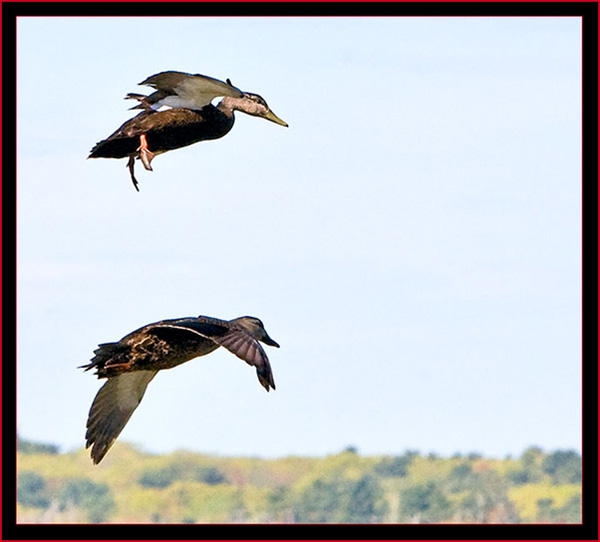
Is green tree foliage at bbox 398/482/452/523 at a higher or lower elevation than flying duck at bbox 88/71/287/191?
lower

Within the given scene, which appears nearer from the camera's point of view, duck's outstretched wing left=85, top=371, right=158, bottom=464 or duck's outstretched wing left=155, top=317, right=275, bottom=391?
duck's outstretched wing left=155, top=317, right=275, bottom=391

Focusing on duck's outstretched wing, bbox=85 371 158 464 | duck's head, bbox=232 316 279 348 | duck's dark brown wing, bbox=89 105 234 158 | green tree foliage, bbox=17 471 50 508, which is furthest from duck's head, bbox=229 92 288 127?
green tree foliage, bbox=17 471 50 508

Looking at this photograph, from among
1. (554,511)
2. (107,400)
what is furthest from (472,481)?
(107,400)

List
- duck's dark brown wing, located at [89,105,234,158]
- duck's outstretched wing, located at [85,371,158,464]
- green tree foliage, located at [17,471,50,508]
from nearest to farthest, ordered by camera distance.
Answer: duck's dark brown wing, located at [89,105,234,158], duck's outstretched wing, located at [85,371,158,464], green tree foliage, located at [17,471,50,508]

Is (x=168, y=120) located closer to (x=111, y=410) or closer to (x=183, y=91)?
(x=183, y=91)

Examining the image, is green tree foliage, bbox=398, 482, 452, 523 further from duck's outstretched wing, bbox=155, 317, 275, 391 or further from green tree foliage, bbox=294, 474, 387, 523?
duck's outstretched wing, bbox=155, 317, 275, 391

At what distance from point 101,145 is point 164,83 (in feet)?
2.02

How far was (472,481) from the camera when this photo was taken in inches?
2283

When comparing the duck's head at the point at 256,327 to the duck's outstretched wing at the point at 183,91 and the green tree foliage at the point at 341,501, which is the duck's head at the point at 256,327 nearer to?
the duck's outstretched wing at the point at 183,91

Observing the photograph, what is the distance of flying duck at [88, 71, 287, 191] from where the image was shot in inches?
443

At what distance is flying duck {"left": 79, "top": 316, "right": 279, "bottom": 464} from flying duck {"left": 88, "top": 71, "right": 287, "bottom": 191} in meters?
1.06

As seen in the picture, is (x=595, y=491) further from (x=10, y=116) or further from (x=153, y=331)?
(x=10, y=116)

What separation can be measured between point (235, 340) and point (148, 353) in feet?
3.44

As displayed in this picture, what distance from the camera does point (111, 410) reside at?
12172 mm
